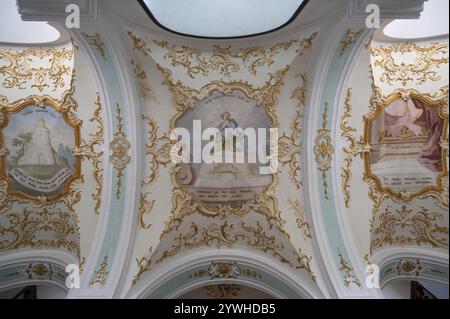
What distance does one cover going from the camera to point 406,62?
648cm

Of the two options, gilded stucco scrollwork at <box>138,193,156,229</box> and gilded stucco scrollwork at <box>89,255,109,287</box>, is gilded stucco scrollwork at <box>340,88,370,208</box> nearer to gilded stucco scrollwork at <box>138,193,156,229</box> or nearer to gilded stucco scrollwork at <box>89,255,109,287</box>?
gilded stucco scrollwork at <box>138,193,156,229</box>

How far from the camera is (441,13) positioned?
6.18m

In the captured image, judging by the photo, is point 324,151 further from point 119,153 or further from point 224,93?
point 119,153

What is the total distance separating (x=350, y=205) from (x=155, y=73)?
4133 mm

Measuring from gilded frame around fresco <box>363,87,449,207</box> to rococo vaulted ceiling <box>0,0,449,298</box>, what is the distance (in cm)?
2

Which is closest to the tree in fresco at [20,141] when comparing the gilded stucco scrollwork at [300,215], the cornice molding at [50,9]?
the cornice molding at [50,9]

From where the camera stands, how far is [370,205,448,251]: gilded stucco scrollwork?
21.9ft

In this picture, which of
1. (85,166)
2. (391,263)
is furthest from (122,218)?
(391,263)

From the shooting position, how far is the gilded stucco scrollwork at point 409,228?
21.9ft

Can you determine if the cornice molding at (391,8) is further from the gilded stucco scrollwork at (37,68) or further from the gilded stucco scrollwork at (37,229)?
the gilded stucco scrollwork at (37,229)

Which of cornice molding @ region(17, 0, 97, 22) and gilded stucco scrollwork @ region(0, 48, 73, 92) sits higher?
gilded stucco scrollwork @ region(0, 48, 73, 92)

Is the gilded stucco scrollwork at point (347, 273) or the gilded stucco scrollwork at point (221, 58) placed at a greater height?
the gilded stucco scrollwork at point (221, 58)

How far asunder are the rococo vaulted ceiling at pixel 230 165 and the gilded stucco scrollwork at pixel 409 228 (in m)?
Result: 0.03

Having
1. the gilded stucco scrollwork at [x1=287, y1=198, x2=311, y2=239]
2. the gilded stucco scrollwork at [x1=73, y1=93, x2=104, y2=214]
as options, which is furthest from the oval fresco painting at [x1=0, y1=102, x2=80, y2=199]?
the gilded stucco scrollwork at [x1=287, y1=198, x2=311, y2=239]
